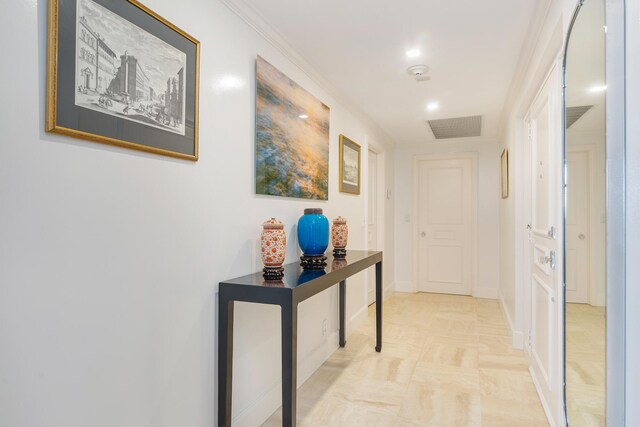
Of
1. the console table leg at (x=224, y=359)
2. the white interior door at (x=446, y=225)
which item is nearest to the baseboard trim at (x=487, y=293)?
the white interior door at (x=446, y=225)

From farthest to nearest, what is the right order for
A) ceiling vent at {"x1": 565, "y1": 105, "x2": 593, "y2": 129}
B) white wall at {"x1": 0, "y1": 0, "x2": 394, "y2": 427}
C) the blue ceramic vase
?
the blue ceramic vase → ceiling vent at {"x1": 565, "y1": 105, "x2": 593, "y2": 129} → white wall at {"x1": 0, "y1": 0, "x2": 394, "y2": 427}

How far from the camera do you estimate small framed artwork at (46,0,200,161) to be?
1087mm

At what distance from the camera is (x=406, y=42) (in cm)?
231

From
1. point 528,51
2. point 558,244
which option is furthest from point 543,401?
point 528,51

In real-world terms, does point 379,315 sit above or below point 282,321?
below

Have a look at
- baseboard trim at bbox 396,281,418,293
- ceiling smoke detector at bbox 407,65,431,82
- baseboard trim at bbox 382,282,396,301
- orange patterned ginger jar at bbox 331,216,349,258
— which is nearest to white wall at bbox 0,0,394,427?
orange patterned ginger jar at bbox 331,216,349,258

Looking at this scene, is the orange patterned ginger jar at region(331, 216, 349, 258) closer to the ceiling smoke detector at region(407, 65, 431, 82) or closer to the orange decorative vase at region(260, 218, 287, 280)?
the orange decorative vase at region(260, 218, 287, 280)

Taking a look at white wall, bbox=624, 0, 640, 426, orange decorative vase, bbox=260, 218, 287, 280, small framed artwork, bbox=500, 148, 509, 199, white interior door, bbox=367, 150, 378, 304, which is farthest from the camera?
white interior door, bbox=367, 150, 378, 304

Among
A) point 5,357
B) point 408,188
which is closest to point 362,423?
point 5,357

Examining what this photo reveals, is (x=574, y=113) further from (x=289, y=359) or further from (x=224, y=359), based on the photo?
(x=224, y=359)

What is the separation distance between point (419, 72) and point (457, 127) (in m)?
2.03

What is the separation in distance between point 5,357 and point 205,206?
876 mm

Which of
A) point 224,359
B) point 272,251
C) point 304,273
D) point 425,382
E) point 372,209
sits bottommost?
point 425,382

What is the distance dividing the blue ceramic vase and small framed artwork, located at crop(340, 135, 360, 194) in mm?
1062
